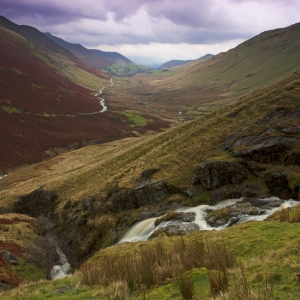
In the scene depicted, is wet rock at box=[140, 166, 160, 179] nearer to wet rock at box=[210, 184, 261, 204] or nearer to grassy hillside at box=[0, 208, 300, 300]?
wet rock at box=[210, 184, 261, 204]

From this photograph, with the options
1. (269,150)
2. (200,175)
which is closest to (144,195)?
(200,175)

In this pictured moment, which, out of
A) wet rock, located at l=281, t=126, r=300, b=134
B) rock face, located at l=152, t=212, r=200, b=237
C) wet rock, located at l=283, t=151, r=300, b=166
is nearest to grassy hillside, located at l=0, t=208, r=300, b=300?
rock face, located at l=152, t=212, r=200, b=237

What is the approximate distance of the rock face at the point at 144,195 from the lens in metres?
32.7

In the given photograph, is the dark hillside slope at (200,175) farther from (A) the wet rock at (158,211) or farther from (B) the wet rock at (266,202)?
(B) the wet rock at (266,202)

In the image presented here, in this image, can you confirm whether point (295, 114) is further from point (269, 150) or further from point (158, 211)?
point (158, 211)

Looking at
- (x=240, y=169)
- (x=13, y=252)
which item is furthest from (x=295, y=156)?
(x=13, y=252)

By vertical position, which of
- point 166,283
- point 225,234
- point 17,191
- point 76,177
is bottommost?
point 17,191

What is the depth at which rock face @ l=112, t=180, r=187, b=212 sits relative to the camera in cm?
3269

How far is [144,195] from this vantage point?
33.4 metres

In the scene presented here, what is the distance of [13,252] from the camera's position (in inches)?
1190

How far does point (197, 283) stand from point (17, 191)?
2137 inches

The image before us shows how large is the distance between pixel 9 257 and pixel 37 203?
820 inches

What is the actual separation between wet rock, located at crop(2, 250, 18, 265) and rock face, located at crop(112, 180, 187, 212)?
1240 centimetres

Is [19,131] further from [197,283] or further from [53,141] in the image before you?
[197,283]
